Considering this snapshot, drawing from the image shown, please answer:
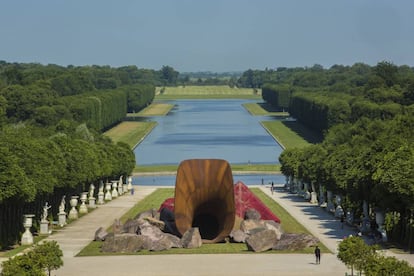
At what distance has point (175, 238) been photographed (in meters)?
58.1

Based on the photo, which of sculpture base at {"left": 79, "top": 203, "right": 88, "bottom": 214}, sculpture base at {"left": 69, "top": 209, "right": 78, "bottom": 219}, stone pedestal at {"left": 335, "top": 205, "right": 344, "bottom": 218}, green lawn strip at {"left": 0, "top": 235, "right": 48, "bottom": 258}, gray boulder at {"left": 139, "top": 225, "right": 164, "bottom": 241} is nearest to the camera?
green lawn strip at {"left": 0, "top": 235, "right": 48, "bottom": 258}

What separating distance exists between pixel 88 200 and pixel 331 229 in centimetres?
2760

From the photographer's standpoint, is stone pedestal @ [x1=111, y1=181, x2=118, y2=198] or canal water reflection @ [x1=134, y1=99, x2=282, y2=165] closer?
stone pedestal @ [x1=111, y1=181, x2=118, y2=198]

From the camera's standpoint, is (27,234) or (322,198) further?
(322,198)

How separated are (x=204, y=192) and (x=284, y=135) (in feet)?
343

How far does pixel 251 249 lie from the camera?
2226 inches

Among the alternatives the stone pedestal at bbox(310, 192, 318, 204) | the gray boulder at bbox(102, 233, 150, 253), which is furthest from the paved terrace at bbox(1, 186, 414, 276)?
the stone pedestal at bbox(310, 192, 318, 204)

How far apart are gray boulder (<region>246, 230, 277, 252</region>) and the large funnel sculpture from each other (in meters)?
1.70

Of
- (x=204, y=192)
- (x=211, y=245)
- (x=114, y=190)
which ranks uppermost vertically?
(x=204, y=192)

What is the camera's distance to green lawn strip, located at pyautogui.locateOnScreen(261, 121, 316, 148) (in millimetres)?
144875

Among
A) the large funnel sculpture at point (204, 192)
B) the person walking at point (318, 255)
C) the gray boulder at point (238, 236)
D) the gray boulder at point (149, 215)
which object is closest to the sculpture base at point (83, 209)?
the gray boulder at point (149, 215)

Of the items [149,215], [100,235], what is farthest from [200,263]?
[149,215]

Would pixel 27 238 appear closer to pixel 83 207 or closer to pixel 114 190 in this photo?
pixel 83 207

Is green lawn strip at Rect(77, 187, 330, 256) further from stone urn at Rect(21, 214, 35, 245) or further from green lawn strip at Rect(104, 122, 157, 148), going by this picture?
green lawn strip at Rect(104, 122, 157, 148)
